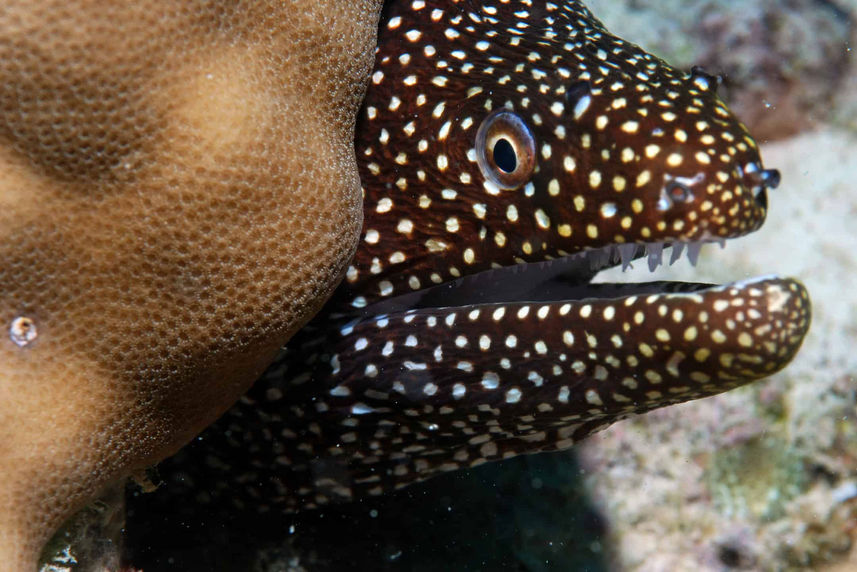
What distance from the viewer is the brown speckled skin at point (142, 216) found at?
2.22 meters

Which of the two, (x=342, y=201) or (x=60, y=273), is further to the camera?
(x=342, y=201)

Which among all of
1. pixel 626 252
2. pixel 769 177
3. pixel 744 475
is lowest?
pixel 744 475

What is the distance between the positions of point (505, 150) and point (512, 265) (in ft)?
1.49

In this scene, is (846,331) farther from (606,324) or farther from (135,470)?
(135,470)

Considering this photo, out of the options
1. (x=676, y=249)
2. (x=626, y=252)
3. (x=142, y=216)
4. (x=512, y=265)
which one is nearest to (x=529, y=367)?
(x=512, y=265)

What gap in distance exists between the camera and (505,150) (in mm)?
2701

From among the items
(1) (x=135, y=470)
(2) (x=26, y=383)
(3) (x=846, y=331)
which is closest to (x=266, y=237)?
(2) (x=26, y=383)

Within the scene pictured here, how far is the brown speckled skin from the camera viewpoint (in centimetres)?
222

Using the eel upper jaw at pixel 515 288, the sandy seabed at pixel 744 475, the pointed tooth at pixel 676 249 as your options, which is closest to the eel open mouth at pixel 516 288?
the eel upper jaw at pixel 515 288

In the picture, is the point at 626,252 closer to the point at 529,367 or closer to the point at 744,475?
the point at 529,367

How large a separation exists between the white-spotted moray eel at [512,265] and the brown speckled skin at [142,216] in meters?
0.38

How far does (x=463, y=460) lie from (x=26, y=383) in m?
1.88

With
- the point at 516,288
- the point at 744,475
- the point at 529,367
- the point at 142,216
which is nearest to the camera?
the point at 142,216

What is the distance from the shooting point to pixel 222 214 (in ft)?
8.02
